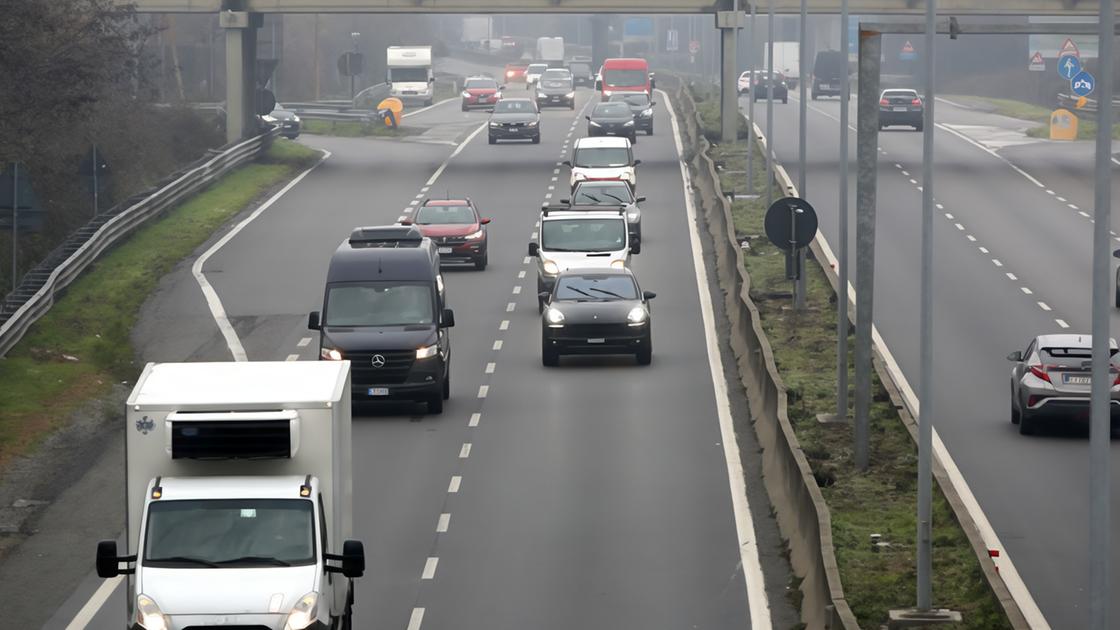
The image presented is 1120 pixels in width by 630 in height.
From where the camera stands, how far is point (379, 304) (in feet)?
97.8

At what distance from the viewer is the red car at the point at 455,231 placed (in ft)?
146

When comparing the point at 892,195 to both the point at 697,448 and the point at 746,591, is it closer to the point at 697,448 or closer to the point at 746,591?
the point at 697,448

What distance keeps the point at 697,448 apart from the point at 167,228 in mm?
26606

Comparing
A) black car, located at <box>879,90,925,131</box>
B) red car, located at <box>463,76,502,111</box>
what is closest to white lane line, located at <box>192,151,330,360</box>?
black car, located at <box>879,90,925,131</box>

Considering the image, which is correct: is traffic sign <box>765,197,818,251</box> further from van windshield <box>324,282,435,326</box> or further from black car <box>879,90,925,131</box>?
black car <box>879,90,925,131</box>

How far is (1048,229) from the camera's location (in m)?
51.5

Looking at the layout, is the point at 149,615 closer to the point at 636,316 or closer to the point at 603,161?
the point at 636,316

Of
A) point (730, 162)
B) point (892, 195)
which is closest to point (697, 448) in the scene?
point (892, 195)

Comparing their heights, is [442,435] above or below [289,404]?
below

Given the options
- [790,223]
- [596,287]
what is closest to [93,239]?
[596,287]

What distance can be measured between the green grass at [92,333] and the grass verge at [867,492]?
10947mm

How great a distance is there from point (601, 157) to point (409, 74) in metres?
57.5

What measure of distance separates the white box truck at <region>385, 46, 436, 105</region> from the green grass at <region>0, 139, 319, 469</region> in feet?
182

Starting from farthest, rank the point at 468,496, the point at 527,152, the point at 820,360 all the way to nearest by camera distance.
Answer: the point at 527,152, the point at 820,360, the point at 468,496
